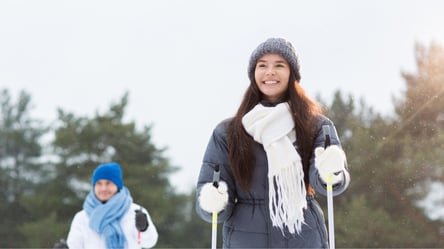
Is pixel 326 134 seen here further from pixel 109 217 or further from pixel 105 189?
pixel 105 189

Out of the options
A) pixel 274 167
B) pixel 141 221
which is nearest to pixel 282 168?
pixel 274 167

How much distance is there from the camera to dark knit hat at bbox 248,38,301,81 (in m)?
2.98

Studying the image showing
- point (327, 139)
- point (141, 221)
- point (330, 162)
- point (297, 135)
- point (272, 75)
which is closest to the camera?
point (330, 162)

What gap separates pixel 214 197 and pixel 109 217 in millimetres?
2736

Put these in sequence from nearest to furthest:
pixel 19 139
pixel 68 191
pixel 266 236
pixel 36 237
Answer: pixel 266 236 → pixel 36 237 → pixel 68 191 → pixel 19 139

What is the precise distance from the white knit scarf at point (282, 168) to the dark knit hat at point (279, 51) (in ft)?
0.84

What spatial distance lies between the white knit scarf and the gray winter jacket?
4cm

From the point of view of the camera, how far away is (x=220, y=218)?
2.82 metres

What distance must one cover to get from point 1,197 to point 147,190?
19.9ft

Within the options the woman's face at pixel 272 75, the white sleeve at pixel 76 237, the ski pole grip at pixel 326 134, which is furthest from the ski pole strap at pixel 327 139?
the white sleeve at pixel 76 237

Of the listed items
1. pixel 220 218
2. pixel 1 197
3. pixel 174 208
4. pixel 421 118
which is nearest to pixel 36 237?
pixel 1 197

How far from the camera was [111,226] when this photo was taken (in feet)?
17.3

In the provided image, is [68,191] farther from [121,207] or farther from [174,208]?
[121,207]

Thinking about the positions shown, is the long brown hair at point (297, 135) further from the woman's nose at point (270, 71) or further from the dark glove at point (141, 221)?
the dark glove at point (141, 221)
